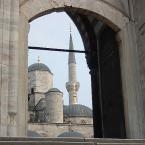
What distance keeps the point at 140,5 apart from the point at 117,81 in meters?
1.60

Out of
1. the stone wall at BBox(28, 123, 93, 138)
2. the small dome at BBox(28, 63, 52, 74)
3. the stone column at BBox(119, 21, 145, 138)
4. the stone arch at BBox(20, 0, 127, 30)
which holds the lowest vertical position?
the stone column at BBox(119, 21, 145, 138)

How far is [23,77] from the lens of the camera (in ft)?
25.4

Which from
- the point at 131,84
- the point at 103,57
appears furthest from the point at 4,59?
the point at 103,57

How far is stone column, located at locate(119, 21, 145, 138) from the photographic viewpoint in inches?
321

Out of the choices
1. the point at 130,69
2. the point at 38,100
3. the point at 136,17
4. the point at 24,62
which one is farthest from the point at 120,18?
the point at 38,100

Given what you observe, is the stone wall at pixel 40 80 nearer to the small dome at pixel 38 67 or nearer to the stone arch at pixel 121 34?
the small dome at pixel 38 67

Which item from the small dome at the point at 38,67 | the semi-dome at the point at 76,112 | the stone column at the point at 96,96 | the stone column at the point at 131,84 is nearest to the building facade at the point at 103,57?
the stone column at the point at 131,84

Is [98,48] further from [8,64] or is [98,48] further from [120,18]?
[8,64]

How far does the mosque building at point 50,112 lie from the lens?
5469cm

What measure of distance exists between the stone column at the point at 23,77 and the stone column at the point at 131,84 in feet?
6.52

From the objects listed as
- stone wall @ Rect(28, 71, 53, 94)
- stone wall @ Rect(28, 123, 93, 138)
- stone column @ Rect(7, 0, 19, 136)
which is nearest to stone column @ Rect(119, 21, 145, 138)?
stone column @ Rect(7, 0, 19, 136)

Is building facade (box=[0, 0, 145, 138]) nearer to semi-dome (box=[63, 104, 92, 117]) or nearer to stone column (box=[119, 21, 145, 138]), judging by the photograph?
stone column (box=[119, 21, 145, 138])

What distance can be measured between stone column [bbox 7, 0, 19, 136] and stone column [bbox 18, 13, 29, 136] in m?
0.25

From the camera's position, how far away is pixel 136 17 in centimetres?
890
